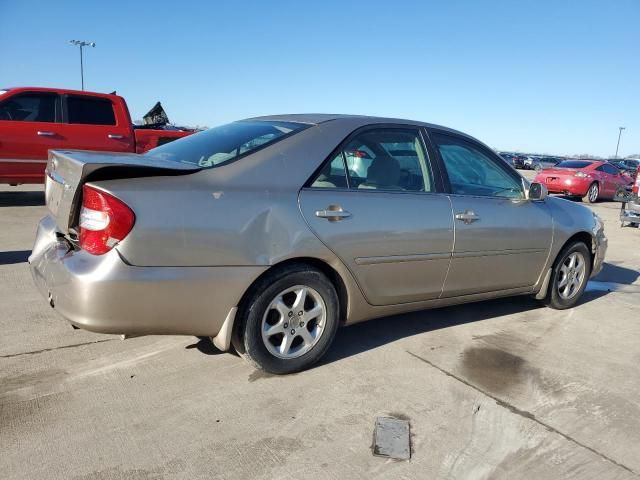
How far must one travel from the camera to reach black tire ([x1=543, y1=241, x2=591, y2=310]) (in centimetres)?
479

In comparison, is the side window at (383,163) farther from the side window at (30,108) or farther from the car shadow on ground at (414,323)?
the side window at (30,108)

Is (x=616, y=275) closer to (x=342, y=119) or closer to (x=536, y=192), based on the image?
(x=536, y=192)

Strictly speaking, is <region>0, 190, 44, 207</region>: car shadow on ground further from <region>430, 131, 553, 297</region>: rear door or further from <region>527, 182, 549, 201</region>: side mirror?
<region>527, 182, 549, 201</region>: side mirror

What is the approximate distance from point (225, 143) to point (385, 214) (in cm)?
113

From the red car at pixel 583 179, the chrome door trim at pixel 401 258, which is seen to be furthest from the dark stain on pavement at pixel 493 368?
the red car at pixel 583 179

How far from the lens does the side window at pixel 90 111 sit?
28.7ft

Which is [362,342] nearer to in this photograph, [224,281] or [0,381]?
[224,281]

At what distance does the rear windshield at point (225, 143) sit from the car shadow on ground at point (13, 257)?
271 cm

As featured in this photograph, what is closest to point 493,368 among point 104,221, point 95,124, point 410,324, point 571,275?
point 410,324

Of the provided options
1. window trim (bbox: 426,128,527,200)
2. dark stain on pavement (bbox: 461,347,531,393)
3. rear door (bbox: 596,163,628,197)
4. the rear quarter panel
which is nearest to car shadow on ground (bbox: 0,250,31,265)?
window trim (bbox: 426,128,527,200)

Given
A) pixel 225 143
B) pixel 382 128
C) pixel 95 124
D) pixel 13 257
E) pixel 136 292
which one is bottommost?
pixel 13 257

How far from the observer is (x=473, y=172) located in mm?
4215

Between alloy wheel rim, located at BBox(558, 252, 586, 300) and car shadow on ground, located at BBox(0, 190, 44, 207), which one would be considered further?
car shadow on ground, located at BBox(0, 190, 44, 207)

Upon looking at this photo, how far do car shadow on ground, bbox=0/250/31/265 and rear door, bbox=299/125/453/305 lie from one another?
3.78 meters
